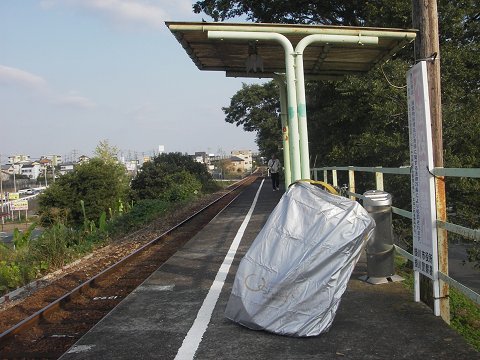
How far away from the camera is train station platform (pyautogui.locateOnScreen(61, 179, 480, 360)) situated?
12.3ft

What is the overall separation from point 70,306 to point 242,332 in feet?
11.3

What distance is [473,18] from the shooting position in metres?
14.2

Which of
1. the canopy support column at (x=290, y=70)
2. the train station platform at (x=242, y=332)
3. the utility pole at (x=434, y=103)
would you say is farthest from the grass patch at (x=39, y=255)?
the utility pole at (x=434, y=103)

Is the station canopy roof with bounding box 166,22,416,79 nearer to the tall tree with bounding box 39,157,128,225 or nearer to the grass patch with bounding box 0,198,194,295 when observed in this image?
the grass patch with bounding box 0,198,194,295

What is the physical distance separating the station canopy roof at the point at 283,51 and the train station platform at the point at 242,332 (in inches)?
121

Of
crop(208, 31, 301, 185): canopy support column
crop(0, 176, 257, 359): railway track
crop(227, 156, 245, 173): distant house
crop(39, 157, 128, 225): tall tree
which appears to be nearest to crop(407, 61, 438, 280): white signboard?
crop(208, 31, 301, 185): canopy support column

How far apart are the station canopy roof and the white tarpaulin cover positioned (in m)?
2.61

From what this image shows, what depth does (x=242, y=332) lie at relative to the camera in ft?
13.8

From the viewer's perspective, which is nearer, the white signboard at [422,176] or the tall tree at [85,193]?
the white signboard at [422,176]

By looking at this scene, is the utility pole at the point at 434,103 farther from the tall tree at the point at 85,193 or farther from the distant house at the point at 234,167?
the distant house at the point at 234,167

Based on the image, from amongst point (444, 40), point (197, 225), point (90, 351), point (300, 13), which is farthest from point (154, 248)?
point (300, 13)

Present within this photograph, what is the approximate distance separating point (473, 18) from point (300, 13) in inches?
242

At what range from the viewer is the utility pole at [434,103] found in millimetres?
4398

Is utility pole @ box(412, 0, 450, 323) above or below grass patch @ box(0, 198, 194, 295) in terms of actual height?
above
